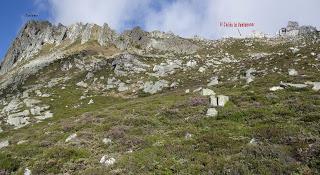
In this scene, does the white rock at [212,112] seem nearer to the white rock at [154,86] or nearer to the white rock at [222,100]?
the white rock at [222,100]

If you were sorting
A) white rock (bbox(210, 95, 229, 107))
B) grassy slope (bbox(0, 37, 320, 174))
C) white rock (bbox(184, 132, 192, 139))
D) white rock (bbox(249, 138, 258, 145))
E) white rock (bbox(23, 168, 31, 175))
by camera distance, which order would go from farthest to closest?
white rock (bbox(210, 95, 229, 107)) < white rock (bbox(184, 132, 192, 139)) < white rock (bbox(23, 168, 31, 175)) < white rock (bbox(249, 138, 258, 145)) < grassy slope (bbox(0, 37, 320, 174))

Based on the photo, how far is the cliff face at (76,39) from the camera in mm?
83750

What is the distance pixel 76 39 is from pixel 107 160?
7842 cm

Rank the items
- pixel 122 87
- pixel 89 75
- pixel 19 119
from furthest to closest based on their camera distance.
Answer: pixel 89 75, pixel 122 87, pixel 19 119

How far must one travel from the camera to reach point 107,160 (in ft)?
53.7

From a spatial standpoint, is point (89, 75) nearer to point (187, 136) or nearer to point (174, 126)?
point (174, 126)

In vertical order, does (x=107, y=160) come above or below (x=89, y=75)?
below

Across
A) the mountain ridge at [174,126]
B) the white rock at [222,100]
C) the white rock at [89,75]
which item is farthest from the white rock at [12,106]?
the white rock at [222,100]

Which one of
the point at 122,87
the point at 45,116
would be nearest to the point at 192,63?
the point at 122,87

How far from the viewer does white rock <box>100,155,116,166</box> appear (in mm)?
16053

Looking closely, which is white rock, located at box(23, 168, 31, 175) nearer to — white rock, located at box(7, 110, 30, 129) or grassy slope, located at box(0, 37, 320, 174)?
grassy slope, located at box(0, 37, 320, 174)

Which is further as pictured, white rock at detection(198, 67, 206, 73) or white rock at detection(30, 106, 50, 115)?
white rock at detection(198, 67, 206, 73)

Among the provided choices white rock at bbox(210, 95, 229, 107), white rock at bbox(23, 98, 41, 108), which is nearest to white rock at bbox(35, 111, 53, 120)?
white rock at bbox(23, 98, 41, 108)

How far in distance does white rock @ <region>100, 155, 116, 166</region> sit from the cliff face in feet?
213
